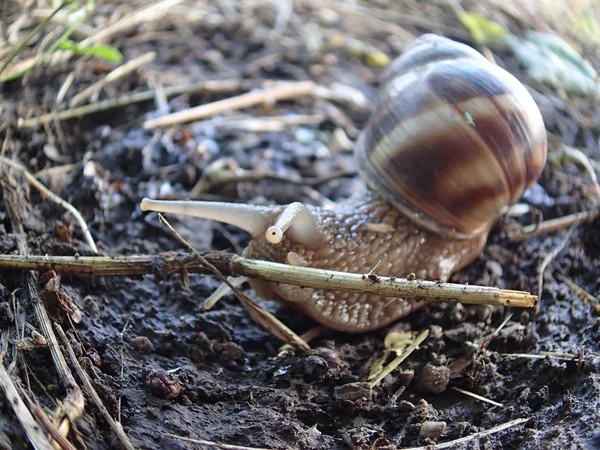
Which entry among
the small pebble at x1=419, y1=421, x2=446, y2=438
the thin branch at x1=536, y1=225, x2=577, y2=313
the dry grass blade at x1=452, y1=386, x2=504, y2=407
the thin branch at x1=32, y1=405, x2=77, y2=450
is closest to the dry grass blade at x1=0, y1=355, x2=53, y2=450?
the thin branch at x1=32, y1=405, x2=77, y2=450

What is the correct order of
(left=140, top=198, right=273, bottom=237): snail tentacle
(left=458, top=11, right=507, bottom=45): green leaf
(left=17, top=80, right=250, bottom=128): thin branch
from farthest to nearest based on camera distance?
(left=458, top=11, right=507, bottom=45): green leaf, (left=17, top=80, right=250, bottom=128): thin branch, (left=140, top=198, right=273, bottom=237): snail tentacle

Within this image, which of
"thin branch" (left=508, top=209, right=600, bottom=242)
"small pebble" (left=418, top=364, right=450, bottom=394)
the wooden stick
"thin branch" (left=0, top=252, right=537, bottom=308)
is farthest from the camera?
the wooden stick

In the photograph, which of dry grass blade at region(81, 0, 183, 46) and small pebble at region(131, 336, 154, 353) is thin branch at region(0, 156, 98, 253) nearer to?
small pebble at region(131, 336, 154, 353)

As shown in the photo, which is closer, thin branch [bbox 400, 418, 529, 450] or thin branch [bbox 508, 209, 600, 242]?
thin branch [bbox 400, 418, 529, 450]

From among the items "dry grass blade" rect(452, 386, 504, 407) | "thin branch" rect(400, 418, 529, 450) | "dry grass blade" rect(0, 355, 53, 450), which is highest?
"dry grass blade" rect(0, 355, 53, 450)

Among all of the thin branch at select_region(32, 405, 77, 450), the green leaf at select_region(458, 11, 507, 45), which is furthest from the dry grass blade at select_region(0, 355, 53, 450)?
the green leaf at select_region(458, 11, 507, 45)

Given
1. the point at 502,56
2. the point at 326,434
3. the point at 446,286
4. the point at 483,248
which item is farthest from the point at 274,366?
the point at 502,56

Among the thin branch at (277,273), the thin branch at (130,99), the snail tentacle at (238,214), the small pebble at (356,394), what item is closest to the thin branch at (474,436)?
the small pebble at (356,394)

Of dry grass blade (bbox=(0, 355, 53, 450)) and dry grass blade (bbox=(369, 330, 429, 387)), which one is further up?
dry grass blade (bbox=(0, 355, 53, 450))
